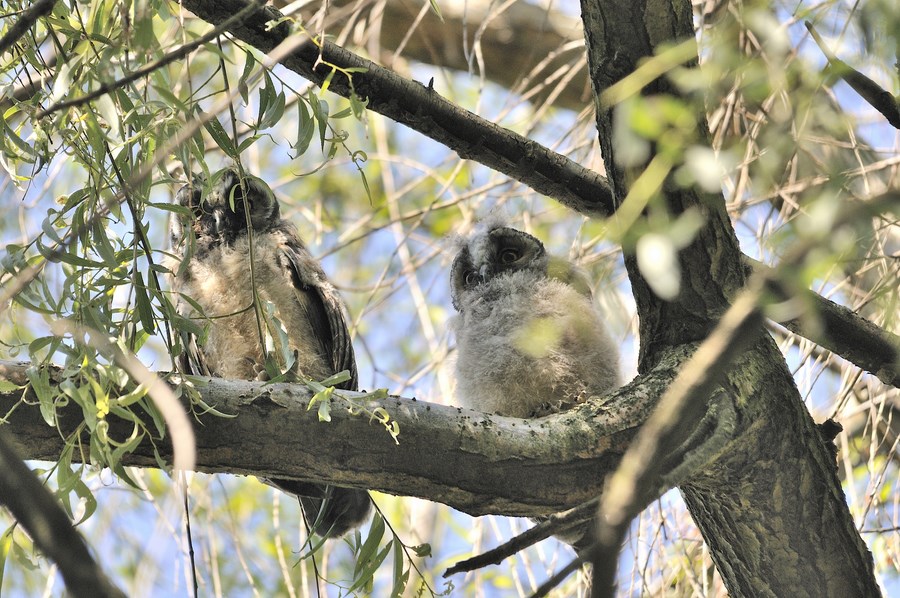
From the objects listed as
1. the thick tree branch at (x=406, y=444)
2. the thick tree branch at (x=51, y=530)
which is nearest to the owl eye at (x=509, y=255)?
the thick tree branch at (x=406, y=444)

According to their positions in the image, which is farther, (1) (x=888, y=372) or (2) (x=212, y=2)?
(1) (x=888, y=372)

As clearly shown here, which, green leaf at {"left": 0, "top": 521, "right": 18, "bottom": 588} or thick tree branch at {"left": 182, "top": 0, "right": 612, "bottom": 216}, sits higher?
thick tree branch at {"left": 182, "top": 0, "right": 612, "bottom": 216}

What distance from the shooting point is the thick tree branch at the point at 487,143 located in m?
1.60

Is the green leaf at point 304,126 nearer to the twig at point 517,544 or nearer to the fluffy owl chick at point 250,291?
the twig at point 517,544

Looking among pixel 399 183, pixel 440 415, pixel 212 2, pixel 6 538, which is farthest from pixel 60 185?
pixel 399 183

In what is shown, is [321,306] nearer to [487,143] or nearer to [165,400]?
[487,143]

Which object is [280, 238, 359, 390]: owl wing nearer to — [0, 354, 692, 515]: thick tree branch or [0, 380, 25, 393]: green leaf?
[0, 354, 692, 515]: thick tree branch

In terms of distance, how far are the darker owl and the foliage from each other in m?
0.09

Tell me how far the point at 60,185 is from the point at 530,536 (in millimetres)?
1916

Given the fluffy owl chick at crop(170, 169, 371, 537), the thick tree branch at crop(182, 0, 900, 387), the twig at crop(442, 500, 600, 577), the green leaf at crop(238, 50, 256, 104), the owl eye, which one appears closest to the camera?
the twig at crop(442, 500, 600, 577)

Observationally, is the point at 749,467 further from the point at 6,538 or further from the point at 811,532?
the point at 6,538

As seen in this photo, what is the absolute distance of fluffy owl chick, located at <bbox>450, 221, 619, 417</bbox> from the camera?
7.24 feet

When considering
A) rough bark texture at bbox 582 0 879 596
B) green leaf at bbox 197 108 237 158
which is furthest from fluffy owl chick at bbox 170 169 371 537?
rough bark texture at bbox 582 0 879 596

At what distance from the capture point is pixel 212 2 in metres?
1.54
